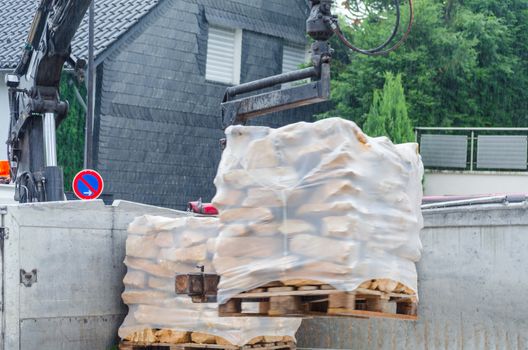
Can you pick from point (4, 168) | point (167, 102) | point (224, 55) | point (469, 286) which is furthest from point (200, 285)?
point (224, 55)

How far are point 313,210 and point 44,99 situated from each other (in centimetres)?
775

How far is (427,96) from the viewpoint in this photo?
106ft

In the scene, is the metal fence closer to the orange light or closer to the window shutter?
the window shutter

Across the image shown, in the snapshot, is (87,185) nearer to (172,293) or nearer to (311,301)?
(172,293)

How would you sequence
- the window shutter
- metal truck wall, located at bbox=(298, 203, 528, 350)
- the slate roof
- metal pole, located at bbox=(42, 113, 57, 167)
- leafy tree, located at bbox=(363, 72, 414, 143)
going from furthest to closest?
the window shutter
the slate roof
leafy tree, located at bbox=(363, 72, 414, 143)
metal pole, located at bbox=(42, 113, 57, 167)
metal truck wall, located at bbox=(298, 203, 528, 350)

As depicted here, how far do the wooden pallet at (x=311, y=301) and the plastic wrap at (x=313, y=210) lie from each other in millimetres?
93

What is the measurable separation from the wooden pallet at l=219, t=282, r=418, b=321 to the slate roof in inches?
805

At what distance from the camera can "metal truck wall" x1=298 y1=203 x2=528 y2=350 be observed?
43.9 ft

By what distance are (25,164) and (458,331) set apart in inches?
274

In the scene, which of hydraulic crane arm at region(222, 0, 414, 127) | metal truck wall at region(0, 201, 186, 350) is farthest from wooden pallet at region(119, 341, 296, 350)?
hydraulic crane arm at region(222, 0, 414, 127)

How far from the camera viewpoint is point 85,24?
1277 inches

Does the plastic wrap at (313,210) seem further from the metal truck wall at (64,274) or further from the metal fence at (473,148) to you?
the metal fence at (473,148)

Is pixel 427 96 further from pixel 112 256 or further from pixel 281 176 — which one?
pixel 281 176

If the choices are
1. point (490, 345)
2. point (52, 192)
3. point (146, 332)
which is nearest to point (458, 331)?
point (490, 345)
